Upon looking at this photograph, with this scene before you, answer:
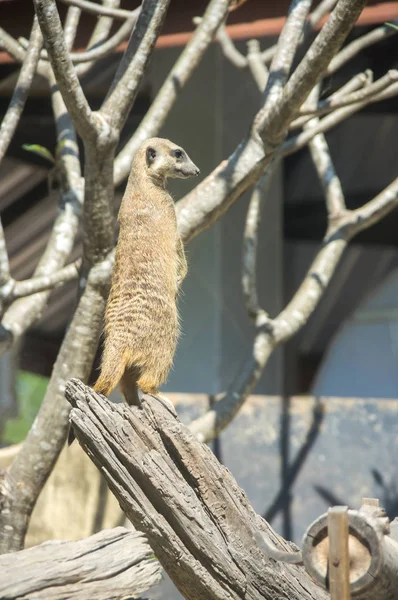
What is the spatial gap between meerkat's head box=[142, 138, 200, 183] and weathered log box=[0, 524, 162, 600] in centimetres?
125

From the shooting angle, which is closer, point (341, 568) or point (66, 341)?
point (341, 568)

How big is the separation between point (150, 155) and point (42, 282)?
743 millimetres

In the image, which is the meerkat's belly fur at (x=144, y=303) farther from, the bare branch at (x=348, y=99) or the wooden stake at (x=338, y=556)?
the wooden stake at (x=338, y=556)

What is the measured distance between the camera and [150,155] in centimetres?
289

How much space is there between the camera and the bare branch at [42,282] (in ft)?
10.6

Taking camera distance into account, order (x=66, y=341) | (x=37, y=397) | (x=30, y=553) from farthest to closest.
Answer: (x=37, y=397) < (x=66, y=341) < (x=30, y=553)

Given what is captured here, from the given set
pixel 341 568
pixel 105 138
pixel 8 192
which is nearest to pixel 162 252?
pixel 105 138

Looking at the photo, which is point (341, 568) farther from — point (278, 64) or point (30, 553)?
point (278, 64)

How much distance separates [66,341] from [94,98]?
3297mm

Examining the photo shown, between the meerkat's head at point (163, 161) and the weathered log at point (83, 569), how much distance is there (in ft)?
4.11

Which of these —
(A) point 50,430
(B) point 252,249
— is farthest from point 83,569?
(B) point 252,249

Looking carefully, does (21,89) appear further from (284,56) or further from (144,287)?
(144,287)

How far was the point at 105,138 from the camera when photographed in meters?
3.01

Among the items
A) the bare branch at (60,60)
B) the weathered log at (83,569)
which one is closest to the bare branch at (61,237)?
the bare branch at (60,60)
